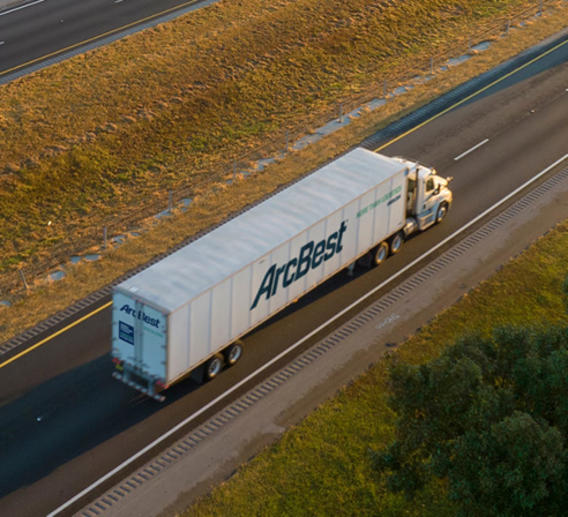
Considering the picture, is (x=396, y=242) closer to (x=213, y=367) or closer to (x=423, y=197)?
(x=423, y=197)

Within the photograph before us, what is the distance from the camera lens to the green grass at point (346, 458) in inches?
1061

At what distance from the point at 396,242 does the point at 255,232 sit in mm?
8929

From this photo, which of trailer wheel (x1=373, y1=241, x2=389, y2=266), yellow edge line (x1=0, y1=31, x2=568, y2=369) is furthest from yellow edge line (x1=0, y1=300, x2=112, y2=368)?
trailer wheel (x1=373, y1=241, x2=389, y2=266)

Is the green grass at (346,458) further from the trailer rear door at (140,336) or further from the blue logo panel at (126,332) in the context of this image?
the blue logo panel at (126,332)

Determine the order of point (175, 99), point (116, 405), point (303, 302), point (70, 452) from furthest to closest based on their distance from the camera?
point (175, 99) → point (303, 302) → point (116, 405) → point (70, 452)

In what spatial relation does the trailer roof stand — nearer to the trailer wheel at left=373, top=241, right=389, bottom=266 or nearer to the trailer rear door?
the trailer rear door

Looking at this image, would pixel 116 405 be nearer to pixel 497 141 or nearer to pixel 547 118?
pixel 497 141

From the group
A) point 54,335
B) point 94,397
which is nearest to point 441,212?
point 54,335

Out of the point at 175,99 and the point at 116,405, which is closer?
the point at 116,405

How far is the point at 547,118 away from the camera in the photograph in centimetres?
5125

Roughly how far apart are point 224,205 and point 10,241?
982cm

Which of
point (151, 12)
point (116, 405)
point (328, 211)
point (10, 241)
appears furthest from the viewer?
point (151, 12)

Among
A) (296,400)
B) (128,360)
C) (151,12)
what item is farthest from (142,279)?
(151,12)

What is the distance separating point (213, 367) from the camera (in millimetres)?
31344
